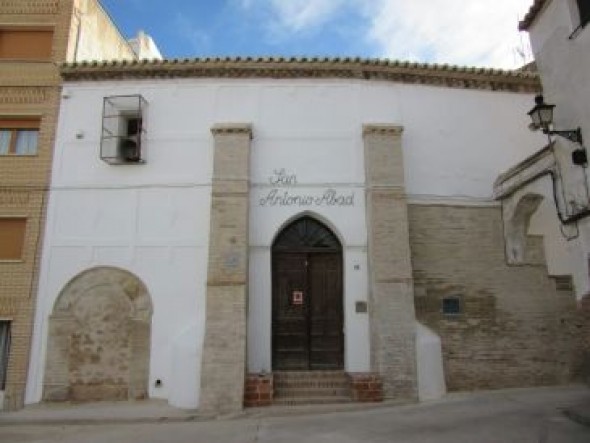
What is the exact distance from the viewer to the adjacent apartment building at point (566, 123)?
8234 mm

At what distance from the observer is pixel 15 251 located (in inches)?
435

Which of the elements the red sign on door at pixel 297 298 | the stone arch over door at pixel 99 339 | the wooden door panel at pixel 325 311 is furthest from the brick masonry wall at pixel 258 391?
the stone arch over door at pixel 99 339

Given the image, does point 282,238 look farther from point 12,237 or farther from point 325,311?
point 12,237

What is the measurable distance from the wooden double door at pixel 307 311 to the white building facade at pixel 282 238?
0.03m

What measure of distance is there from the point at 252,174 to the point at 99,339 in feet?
14.6

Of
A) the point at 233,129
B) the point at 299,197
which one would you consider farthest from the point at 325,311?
the point at 233,129

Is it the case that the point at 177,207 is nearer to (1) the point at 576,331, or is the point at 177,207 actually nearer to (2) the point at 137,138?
(2) the point at 137,138

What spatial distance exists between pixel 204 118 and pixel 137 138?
1472mm

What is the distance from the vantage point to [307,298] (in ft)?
36.0

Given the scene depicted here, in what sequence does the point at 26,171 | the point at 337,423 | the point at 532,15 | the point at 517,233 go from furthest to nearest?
the point at 26,171 → the point at 517,233 → the point at 532,15 → the point at 337,423

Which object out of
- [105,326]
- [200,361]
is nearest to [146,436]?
[200,361]

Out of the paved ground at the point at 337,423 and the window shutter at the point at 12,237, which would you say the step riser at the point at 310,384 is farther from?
the window shutter at the point at 12,237

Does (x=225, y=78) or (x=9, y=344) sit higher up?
(x=225, y=78)

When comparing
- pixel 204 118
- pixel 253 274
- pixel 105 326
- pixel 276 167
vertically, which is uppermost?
pixel 204 118
